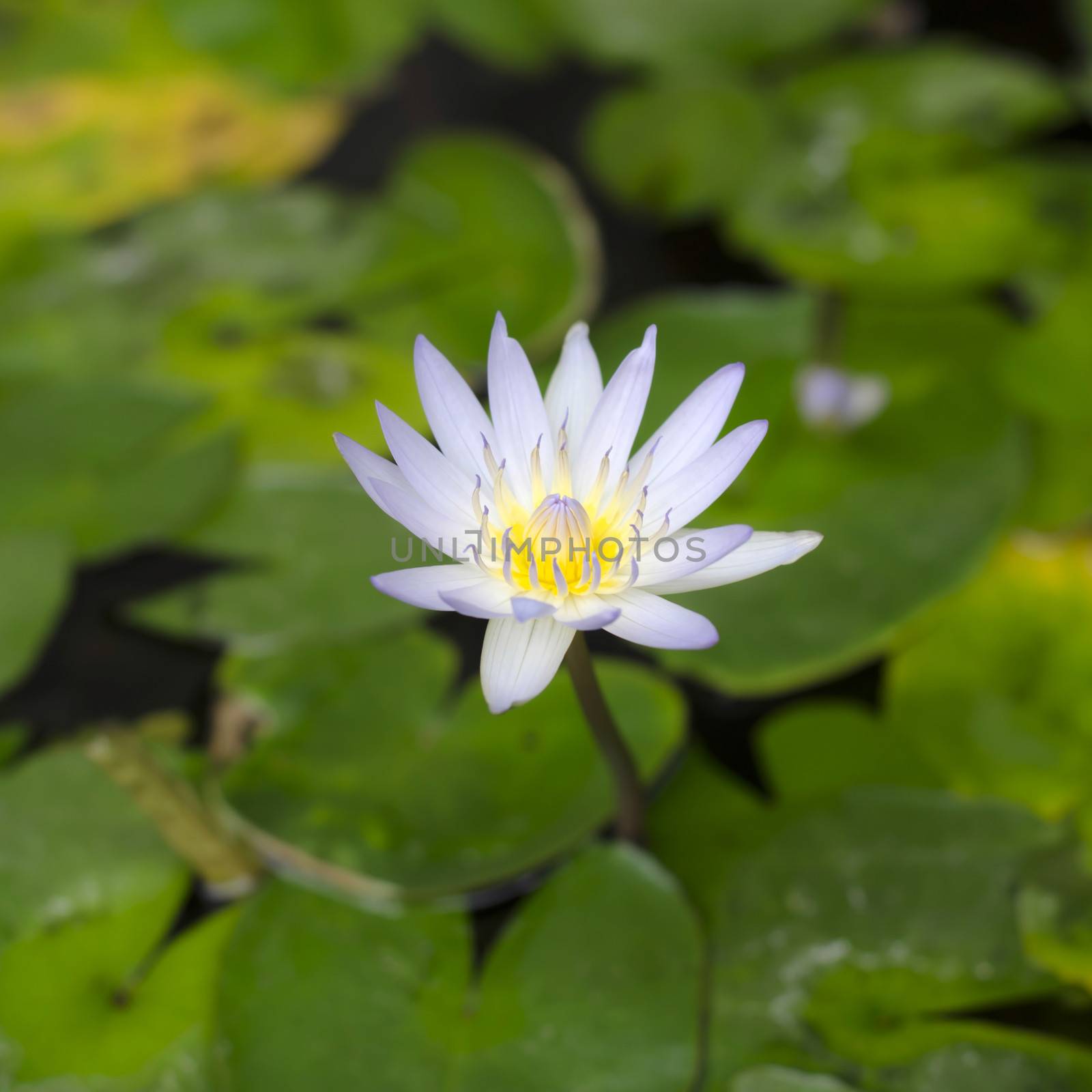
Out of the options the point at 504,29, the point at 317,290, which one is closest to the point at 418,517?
the point at 317,290

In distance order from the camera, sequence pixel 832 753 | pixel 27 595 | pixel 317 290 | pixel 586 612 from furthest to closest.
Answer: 1. pixel 317 290
2. pixel 27 595
3. pixel 832 753
4. pixel 586 612

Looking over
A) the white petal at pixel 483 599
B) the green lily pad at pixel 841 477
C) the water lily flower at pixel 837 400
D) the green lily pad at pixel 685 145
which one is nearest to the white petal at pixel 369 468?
the white petal at pixel 483 599

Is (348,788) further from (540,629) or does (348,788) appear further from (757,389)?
(757,389)

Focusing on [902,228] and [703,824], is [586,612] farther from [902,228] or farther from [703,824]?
[902,228]

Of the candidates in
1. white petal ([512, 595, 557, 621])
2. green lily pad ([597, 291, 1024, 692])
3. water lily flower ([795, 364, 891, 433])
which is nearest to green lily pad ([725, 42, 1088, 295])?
green lily pad ([597, 291, 1024, 692])

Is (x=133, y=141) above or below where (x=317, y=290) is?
above

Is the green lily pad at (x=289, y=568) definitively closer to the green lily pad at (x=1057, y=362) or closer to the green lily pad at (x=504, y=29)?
the green lily pad at (x=1057, y=362)

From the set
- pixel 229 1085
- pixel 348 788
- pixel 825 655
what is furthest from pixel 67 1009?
pixel 825 655
